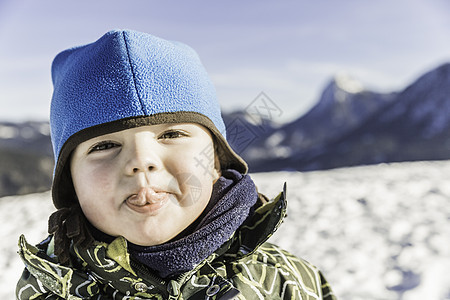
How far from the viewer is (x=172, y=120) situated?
950 mm

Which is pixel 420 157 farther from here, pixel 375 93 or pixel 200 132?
pixel 375 93

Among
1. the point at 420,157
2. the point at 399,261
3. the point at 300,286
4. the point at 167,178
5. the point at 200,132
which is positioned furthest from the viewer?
the point at 420,157

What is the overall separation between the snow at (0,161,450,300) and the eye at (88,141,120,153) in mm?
1449

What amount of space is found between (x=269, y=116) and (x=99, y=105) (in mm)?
614

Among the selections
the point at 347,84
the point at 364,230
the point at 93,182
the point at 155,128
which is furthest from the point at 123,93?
the point at 347,84

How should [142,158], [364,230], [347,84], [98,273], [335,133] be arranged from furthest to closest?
[347,84], [335,133], [364,230], [98,273], [142,158]

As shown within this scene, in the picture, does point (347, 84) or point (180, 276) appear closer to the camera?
point (180, 276)

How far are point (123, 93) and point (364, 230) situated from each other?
90.2 inches

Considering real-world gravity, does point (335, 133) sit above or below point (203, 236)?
below

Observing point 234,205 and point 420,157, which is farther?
point 420,157

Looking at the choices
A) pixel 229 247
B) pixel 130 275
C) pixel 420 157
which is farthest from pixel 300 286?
pixel 420 157

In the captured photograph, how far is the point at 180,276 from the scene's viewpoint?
0.99 m

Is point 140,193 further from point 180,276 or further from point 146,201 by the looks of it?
point 180,276

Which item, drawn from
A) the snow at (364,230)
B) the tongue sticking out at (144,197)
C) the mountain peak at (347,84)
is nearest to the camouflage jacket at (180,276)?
the tongue sticking out at (144,197)
